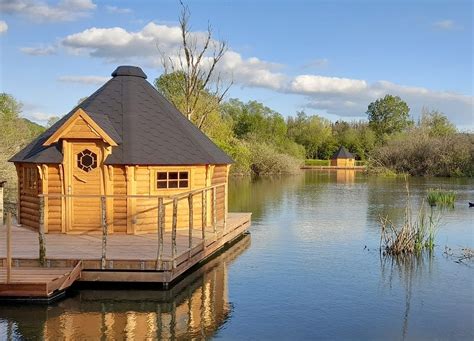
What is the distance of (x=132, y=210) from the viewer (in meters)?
15.1

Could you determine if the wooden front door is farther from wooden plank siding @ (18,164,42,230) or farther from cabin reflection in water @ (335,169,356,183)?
cabin reflection in water @ (335,169,356,183)

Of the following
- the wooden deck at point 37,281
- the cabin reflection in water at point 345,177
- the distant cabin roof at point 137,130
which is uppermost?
the distant cabin roof at point 137,130

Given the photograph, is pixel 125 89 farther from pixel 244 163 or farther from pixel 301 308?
pixel 244 163

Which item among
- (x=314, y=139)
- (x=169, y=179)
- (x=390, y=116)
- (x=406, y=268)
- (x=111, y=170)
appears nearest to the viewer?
(x=406, y=268)

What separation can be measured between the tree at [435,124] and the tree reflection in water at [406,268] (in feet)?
216

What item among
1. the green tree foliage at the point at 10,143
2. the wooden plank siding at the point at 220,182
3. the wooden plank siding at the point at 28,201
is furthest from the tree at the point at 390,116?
the wooden plank siding at the point at 28,201

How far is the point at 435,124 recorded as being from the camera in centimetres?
8306

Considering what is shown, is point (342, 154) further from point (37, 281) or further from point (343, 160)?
point (37, 281)

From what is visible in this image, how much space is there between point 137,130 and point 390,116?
8218 cm

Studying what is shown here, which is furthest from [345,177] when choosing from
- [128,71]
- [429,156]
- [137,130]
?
[137,130]

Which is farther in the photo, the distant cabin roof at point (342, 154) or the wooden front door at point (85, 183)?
the distant cabin roof at point (342, 154)

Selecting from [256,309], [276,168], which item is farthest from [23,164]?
[276,168]

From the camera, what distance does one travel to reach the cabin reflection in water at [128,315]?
912 cm

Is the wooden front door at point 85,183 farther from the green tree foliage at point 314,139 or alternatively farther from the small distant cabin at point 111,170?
the green tree foliage at point 314,139
